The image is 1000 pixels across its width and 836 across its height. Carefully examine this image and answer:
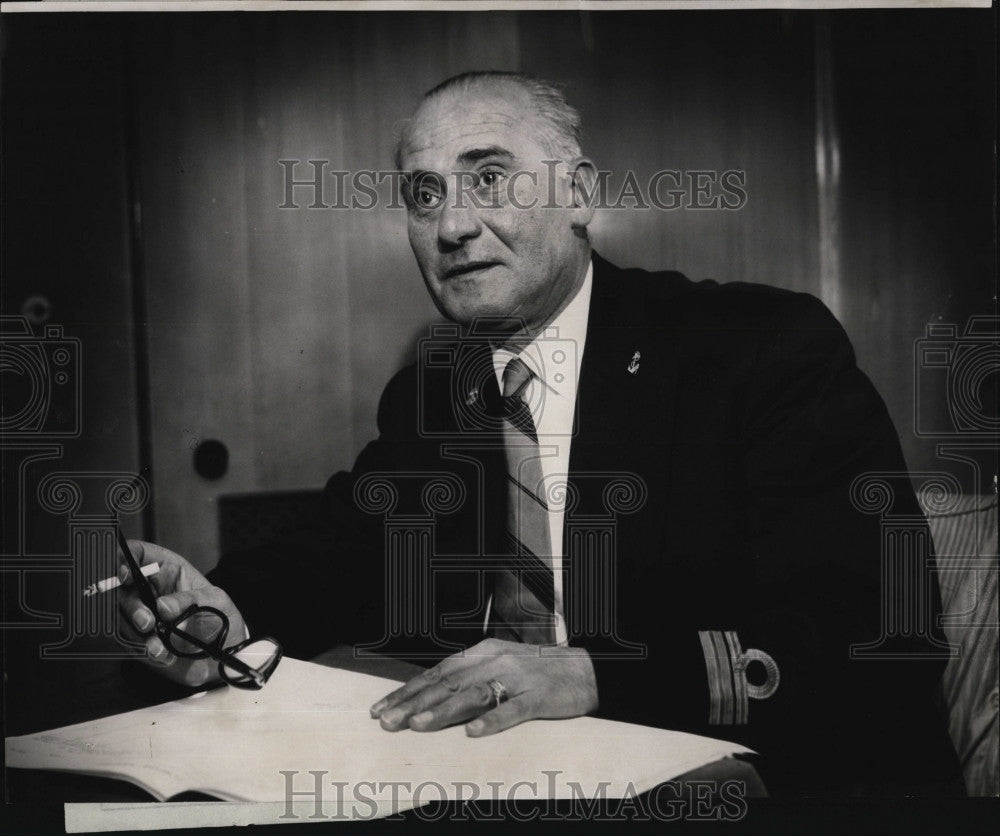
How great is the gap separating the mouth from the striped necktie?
0.19 metres

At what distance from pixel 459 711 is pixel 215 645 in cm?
49

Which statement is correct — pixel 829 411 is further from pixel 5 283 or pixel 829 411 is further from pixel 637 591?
pixel 5 283

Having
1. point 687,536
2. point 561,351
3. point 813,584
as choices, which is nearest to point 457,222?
point 561,351

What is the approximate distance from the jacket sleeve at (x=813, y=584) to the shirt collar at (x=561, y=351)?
0.32 meters

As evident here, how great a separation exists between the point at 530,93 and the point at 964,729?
150 cm

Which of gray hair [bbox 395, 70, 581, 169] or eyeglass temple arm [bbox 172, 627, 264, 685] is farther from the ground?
gray hair [bbox 395, 70, 581, 169]

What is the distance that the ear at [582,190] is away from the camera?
1946 mm

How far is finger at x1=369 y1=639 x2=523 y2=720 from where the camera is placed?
195 centimetres

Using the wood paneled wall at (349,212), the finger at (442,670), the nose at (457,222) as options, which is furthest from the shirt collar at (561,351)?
the finger at (442,670)

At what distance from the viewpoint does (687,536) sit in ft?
6.35

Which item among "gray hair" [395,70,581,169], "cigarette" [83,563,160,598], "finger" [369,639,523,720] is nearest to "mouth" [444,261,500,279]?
"gray hair" [395,70,581,169]

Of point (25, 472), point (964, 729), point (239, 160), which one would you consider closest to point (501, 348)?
point (239, 160)

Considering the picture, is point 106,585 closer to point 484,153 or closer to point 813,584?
point 484,153

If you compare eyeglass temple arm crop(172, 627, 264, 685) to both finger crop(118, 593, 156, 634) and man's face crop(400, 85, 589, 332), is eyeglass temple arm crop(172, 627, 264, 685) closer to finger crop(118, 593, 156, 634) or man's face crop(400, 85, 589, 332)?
finger crop(118, 593, 156, 634)
